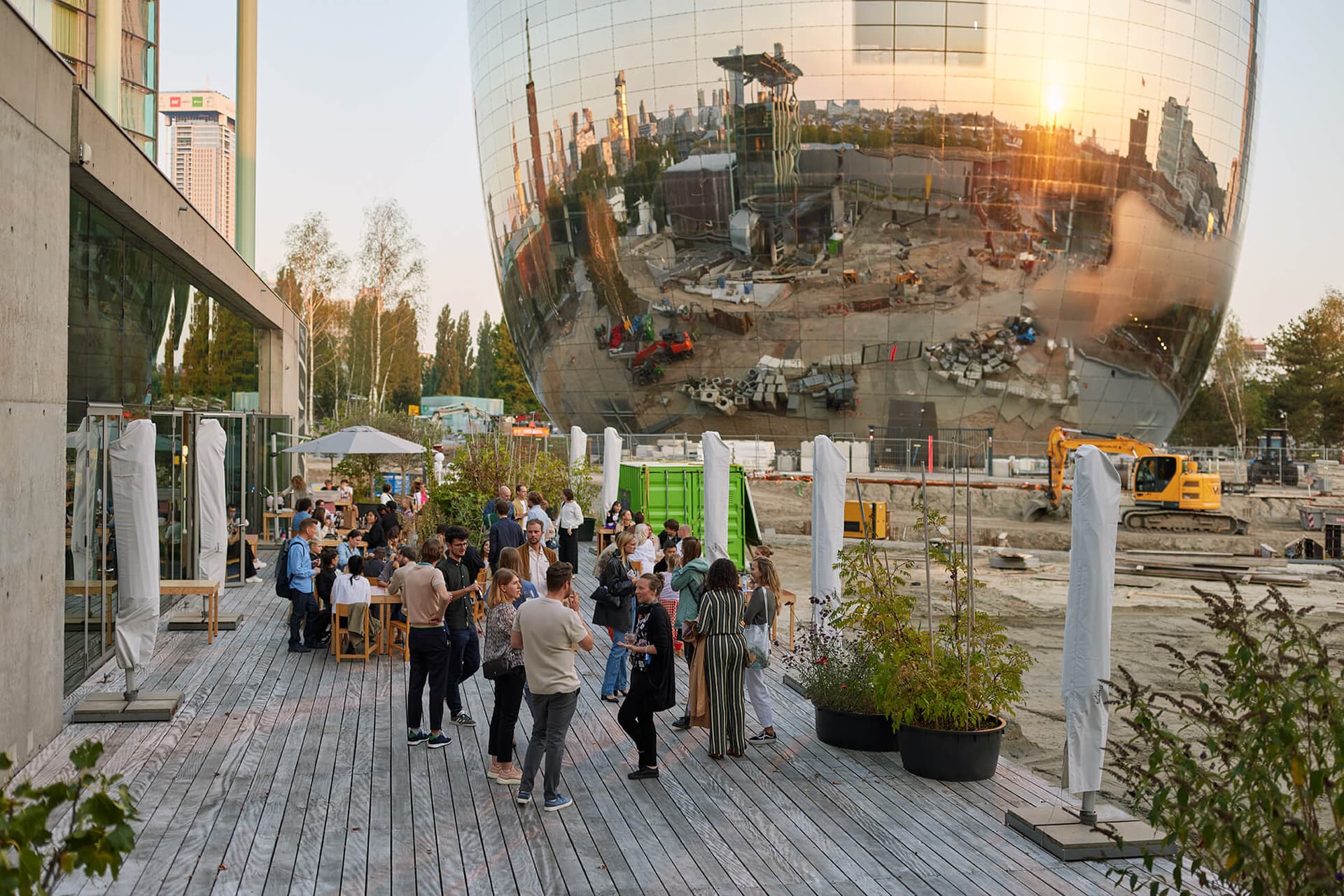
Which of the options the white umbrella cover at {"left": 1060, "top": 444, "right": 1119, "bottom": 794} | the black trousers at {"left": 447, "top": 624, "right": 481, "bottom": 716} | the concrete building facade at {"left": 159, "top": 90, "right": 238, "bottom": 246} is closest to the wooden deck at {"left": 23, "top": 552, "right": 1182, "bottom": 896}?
the black trousers at {"left": 447, "top": 624, "right": 481, "bottom": 716}

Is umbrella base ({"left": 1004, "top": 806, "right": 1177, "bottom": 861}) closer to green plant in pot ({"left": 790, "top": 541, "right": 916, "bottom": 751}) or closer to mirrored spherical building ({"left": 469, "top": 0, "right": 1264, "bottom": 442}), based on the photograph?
green plant in pot ({"left": 790, "top": 541, "right": 916, "bottom": 751})

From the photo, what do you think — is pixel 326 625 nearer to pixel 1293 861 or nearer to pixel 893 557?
pixel 1293 861

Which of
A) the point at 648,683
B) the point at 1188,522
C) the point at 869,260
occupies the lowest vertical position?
the point at 1188,522

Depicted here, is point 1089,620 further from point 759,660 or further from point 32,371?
point 32,371

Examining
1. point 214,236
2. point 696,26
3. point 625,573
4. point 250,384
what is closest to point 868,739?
point 625,573

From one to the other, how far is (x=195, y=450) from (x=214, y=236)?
5.57 metres

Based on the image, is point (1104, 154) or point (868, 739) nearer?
point (868, 739)

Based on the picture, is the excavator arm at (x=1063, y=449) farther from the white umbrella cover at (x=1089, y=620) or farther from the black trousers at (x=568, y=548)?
the white umbrella cover at (x=1089, y=620)

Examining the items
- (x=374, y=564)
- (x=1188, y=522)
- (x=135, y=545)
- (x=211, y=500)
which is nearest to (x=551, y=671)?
(x=135, y=545)

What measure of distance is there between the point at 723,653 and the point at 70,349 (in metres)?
7.75

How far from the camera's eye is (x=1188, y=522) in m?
37.7

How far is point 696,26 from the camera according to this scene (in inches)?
1844

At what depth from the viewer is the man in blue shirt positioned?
14.1m

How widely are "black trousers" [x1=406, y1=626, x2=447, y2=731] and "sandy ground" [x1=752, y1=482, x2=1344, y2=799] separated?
579 centimetres
